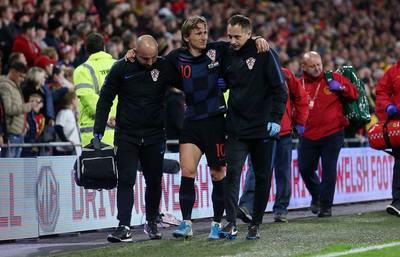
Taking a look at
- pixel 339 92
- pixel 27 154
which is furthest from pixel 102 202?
pixel 339 92

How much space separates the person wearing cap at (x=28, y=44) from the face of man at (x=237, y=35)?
6322 millimetres

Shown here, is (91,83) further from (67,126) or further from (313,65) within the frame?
(313,65)

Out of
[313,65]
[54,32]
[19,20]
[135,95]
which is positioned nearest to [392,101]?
[313,65]

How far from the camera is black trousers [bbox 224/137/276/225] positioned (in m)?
9.58

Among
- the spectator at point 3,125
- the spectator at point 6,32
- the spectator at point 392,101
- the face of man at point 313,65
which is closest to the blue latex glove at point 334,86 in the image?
the face of man at point 313,65

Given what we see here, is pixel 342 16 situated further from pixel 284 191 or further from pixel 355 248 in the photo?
pixel 355 248

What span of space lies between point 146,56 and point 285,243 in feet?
7.44

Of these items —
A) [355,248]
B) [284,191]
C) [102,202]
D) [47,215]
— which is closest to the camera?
[355,248]

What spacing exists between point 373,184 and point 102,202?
6291 millimetres

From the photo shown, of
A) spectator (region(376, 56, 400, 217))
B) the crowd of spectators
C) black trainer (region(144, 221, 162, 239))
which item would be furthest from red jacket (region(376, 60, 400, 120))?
black trainer (region(144, 221, 162, 239))

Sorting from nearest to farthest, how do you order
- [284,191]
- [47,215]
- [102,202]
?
[47,215], [102,202], [284,191]

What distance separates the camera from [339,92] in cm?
1295

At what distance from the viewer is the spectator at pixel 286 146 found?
12141 millimetres

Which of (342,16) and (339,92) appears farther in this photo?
(342,16)
